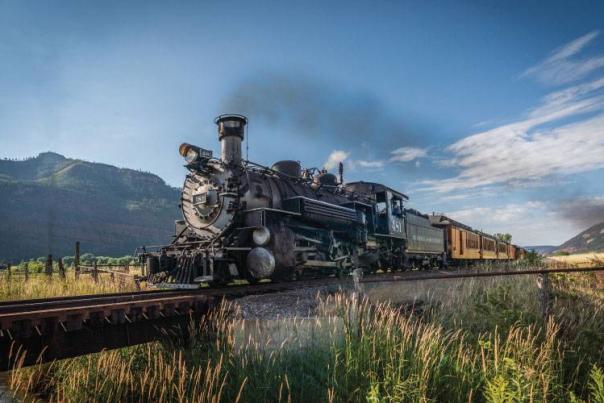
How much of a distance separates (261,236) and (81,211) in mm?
Result: 138617

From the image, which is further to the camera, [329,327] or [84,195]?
[84,195]

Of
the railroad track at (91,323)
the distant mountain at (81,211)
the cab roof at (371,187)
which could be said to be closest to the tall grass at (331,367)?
the railroad track at (91,323)

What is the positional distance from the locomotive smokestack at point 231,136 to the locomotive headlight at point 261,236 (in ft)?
7.54

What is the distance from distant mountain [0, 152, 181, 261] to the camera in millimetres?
104481

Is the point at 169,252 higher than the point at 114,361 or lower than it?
higher

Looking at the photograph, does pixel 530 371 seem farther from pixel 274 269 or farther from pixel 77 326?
pixel 274 269

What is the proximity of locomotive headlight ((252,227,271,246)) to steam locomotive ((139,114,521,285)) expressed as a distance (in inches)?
1.0

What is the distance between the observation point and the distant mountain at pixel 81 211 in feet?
343

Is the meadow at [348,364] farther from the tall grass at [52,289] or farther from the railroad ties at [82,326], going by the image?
the tall grass at [52,289]

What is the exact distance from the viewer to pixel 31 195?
12612 centimetres

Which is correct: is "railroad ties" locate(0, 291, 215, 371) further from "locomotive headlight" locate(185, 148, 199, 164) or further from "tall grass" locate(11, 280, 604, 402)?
"locomotive headlight" locate(185, 148, 199, 164)

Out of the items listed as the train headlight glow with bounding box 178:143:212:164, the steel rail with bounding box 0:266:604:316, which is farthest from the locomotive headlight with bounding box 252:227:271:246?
the train headlight glow with bounding box 178:143:212:164

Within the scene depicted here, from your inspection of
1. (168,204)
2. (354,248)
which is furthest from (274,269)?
(168,204)

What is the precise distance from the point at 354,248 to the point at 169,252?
19.9ft
